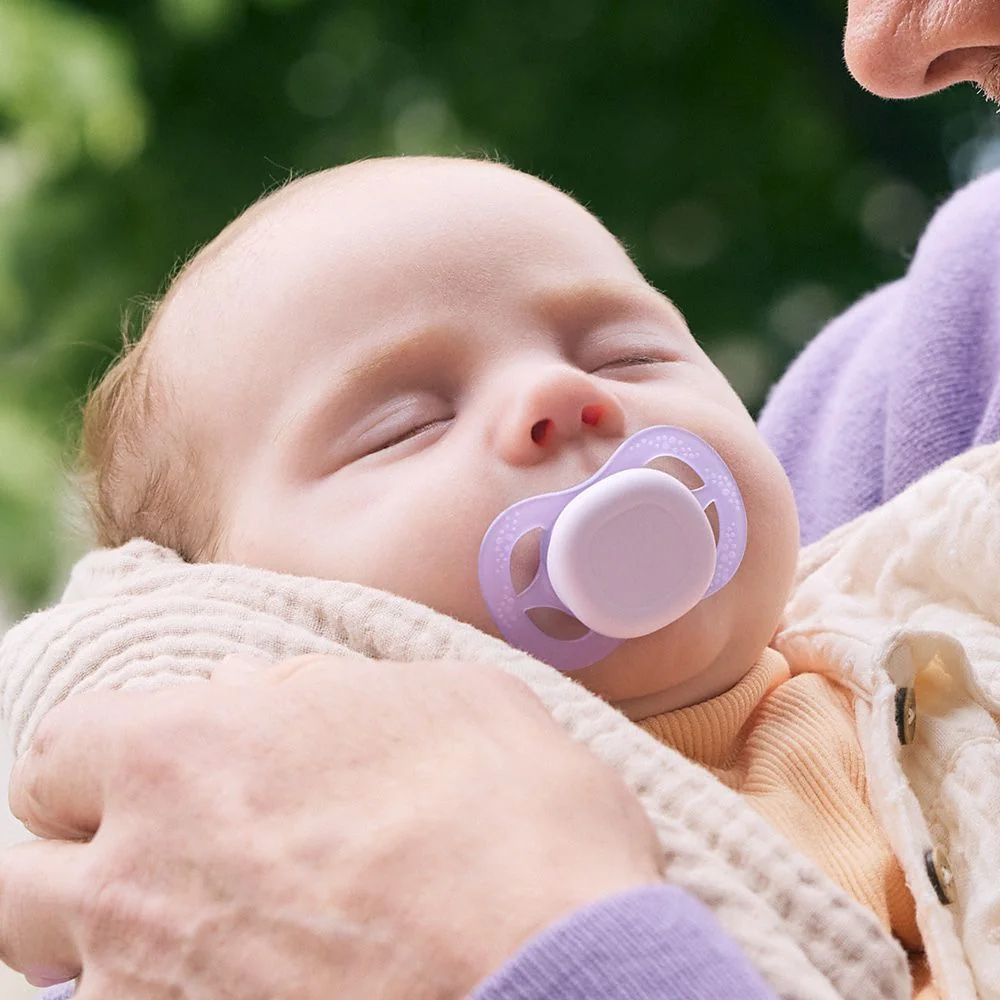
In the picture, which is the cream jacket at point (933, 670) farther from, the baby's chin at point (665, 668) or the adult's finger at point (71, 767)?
the adult's finger at point (71, 767)

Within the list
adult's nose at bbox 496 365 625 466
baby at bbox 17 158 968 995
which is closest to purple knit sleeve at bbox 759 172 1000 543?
baby at bbox 17 158 968 995

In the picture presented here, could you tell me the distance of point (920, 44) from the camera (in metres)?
0.98

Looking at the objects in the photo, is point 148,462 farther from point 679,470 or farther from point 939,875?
point 939,875

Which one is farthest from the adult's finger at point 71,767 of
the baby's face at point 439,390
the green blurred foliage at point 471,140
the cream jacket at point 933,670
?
the green blurred foliage at point 471,140

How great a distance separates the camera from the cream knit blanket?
22.7 inches

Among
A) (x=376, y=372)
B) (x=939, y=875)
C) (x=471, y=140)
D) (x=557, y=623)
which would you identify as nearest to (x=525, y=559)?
(x=557, y=623)

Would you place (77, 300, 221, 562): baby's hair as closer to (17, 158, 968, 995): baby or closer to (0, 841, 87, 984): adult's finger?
(17, 158, 968, 995): baby

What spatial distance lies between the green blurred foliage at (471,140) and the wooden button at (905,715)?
1300 mm

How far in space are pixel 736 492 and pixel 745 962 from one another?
0.32 m

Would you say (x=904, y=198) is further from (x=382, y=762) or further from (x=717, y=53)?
(x=382, y=762)

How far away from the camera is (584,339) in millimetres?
840

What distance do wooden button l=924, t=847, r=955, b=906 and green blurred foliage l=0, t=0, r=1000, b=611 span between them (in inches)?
53.7

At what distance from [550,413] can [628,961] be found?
33 cm

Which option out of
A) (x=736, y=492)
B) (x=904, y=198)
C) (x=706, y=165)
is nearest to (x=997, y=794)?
(x=736, y=492)
